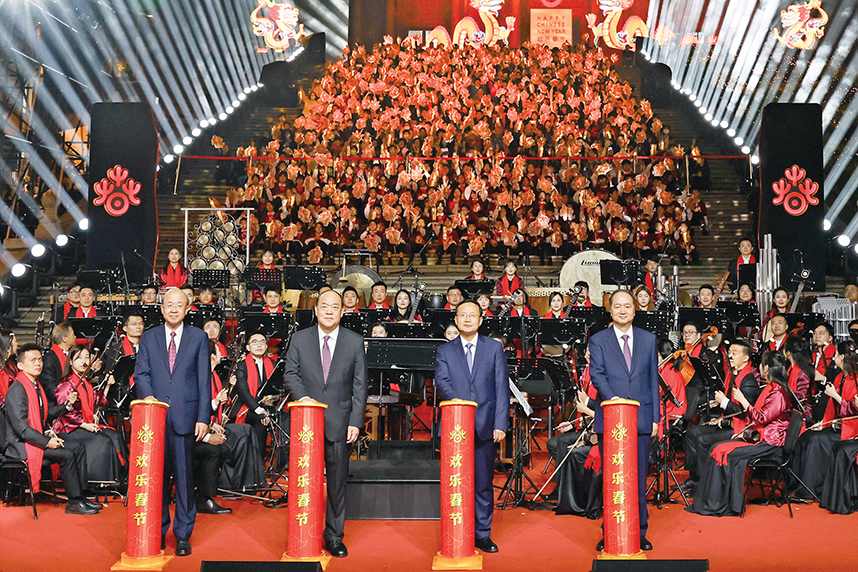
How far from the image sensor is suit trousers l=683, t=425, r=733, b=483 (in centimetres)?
741

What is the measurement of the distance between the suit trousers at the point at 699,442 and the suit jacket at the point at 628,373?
2.00 metres

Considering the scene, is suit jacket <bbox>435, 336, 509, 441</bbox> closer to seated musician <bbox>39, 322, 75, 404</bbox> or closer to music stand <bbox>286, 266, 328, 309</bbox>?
seated musician <bbox>39, 322, 75, 404</bbox>

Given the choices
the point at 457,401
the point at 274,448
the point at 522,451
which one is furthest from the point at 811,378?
the point at 274,448

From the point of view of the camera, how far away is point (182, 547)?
5.42 meters

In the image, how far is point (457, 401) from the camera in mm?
5223

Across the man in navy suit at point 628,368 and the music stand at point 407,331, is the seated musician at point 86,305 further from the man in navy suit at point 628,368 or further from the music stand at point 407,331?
the man in navy suit at point 628,368

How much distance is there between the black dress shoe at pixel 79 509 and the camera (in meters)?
6.70

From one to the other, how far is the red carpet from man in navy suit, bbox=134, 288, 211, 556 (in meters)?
0.34

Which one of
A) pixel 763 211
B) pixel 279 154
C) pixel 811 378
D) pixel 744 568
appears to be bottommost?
pixel 744 568

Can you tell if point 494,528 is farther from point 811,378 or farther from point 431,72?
point 431,72

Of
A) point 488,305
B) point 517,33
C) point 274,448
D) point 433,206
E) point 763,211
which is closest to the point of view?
point 274,448

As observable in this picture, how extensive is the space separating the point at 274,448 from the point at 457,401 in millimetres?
3436

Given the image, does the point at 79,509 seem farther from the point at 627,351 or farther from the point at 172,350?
the point at 627,351

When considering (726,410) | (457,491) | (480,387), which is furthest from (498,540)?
(726,410)
